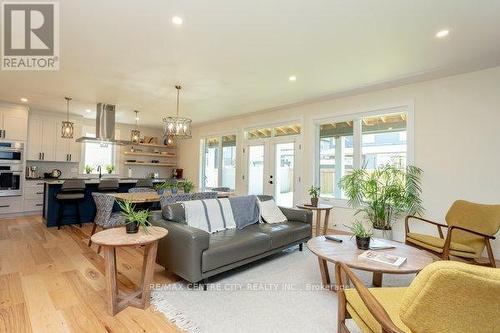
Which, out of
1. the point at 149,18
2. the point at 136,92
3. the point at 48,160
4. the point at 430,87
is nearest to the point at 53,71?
the point at 136,92

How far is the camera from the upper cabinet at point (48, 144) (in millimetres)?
6430

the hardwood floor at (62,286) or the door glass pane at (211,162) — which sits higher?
the door glass pane at (211,162)

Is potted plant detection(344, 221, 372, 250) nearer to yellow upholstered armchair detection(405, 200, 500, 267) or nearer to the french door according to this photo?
yellow upholstered armchair detection(405, 200, 500, 267)

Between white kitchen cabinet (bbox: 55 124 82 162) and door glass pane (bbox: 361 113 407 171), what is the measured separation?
7.36m

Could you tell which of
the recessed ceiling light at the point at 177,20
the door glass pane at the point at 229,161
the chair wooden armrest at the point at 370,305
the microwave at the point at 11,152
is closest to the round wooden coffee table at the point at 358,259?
the chair wooden armrest at the point at 370,305

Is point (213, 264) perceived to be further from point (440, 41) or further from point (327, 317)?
point (440, 41)

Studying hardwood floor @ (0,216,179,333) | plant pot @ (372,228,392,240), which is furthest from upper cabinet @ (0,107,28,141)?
plant pot @ (372,228,392,240)

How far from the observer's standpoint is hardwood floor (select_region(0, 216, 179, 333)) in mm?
1973

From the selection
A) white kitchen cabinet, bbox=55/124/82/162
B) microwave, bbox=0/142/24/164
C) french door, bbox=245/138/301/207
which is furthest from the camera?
white kitchen cabinet, bbox=55/124/82/162

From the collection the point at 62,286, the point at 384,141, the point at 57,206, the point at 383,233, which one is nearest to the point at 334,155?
the point at 384,141

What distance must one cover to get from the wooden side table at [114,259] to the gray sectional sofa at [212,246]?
0.30 m

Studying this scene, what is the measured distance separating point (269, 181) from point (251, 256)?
11.3ft

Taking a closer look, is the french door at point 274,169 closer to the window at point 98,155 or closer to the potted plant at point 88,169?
the window at point 98,155

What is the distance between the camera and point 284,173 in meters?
6.11
